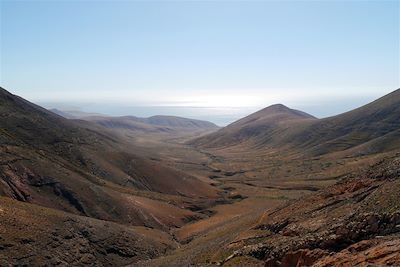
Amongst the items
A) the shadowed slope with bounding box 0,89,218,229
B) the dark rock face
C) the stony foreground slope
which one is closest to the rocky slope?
the shadowed slope with bounding box 0,89,218,229

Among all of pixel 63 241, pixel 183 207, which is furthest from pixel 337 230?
pixel 183 207

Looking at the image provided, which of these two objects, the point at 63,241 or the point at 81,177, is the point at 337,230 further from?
the point at 81,177

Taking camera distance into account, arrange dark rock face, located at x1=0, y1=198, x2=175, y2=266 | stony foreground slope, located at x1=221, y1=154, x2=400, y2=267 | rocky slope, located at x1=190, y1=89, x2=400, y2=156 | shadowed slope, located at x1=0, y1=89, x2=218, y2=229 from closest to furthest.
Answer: stony foreground slope, located at x1=221, y1=154, x2=400, y2=267
dark rock face, located at x1=0, y1=198, x2=175, y2=266
shadowed slope, located at x1=0, y1=89, x2=218, y2=229
rocky slope, located at x1=190, y1=89, x2=400, y2=156

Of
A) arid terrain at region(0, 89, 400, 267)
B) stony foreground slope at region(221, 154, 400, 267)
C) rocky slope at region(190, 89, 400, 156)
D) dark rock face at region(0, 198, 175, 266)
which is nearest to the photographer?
stony foreground slope at region(221, 154, 400, 267)

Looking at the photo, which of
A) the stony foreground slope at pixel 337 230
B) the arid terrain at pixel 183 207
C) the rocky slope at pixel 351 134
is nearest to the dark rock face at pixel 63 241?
the arid terrain at pixel 183 207

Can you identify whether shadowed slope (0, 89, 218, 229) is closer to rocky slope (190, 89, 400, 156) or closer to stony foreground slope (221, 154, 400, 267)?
stony foreground slope (221, 154, 400, 267)

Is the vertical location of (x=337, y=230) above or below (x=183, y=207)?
above

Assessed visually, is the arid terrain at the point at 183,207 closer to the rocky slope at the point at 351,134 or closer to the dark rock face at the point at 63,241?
the dark rock face at the point at 63,241

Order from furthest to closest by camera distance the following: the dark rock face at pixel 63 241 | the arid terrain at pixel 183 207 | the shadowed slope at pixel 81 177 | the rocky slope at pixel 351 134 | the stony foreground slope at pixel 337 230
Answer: the rocky slope at pixel 351 134, the shadowed slope at pixel 81 177, the dark rock face at pixel 63 241, the arid terrain at pixel 183 207, the stony foreground slope at pixel 337 230

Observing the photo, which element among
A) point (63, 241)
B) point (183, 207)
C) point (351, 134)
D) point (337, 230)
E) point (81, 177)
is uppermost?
point (351, 134)

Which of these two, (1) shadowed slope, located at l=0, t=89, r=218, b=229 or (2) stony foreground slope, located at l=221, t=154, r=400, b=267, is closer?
(2) stony foreground slope, located at l=221, t=154, r=400, b=267
